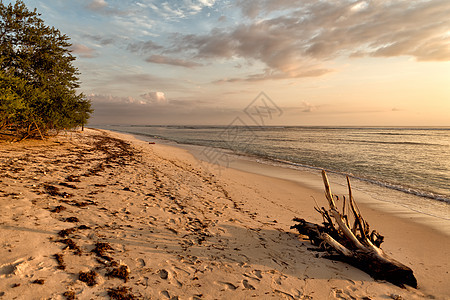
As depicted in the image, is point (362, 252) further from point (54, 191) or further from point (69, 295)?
point (54, 191)

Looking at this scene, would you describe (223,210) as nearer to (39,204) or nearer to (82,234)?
(82,234)

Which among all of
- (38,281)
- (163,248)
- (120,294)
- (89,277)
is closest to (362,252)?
(163,248)

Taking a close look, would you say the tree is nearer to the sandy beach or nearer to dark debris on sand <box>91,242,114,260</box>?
the sandy beach

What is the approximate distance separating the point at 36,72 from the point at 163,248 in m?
21.0

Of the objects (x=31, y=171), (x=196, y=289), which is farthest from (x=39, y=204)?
(x=196, y=289)

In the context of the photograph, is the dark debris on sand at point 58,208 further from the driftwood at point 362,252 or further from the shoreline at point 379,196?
the shoreline at point 379,196

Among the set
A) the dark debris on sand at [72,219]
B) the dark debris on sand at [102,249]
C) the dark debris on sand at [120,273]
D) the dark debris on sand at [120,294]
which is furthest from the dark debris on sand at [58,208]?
the dark debris on sand at [120,294]

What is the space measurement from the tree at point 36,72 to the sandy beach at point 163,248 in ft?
32.5

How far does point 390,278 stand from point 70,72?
2655 centimetres

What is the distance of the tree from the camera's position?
1606cm

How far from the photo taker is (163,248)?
15.7 feet

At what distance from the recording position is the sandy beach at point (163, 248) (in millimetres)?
3586

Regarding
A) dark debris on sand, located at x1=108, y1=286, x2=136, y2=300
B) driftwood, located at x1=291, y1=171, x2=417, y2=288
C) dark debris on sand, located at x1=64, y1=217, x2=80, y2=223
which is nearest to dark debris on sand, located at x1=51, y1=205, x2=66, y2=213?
dark debris on sand, located at x1=64, y1=217, x2=80, y2=223

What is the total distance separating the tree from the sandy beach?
32.5 ft
